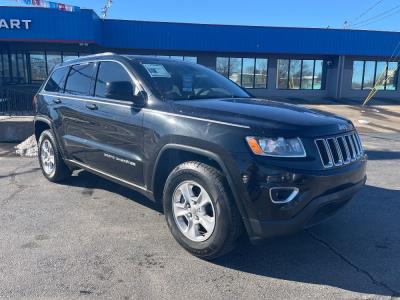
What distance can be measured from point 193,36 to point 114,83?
20461 millimetres

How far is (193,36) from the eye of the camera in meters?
23.5

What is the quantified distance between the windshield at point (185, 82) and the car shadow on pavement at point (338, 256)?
5.47ft

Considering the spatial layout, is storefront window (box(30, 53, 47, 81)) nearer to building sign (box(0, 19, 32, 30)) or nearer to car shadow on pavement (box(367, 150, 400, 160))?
building sign (box(0, 19, 32, 30))

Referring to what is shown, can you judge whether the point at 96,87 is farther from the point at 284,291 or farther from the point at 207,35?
the point at 207,35

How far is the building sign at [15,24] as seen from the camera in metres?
18.7

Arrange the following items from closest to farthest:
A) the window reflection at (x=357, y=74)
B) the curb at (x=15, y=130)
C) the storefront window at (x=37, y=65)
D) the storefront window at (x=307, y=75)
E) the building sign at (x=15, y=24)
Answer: the curb at (x=15, y=130) → the building sign at (x=15, y=24) → the storefront window at (x=37, y=65) → the storefront window at (x=307, y=75) → the window reflection at (x=357, y=74)

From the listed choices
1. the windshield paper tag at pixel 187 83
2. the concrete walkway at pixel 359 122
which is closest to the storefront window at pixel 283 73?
the concrete walkway at pixel 359 122

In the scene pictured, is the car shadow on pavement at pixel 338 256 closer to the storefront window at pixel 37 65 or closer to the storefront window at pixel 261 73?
the storefront window at pixel 37 65

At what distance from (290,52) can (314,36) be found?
1.92 m

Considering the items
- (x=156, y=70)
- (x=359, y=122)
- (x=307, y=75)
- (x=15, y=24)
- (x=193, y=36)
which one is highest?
(x=15, y=24)

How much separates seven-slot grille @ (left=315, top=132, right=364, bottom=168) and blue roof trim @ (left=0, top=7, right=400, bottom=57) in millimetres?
18356

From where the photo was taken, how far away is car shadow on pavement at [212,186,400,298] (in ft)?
10.4

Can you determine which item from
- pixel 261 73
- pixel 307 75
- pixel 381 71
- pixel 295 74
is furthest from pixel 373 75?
pixel 261 73

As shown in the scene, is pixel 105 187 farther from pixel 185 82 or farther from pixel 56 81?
pixel 185 82
